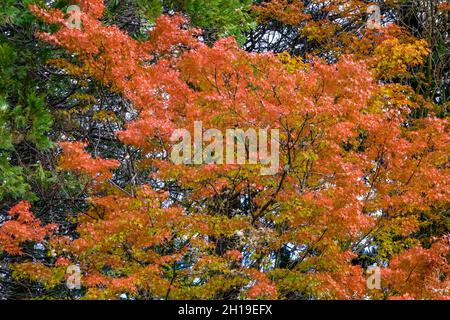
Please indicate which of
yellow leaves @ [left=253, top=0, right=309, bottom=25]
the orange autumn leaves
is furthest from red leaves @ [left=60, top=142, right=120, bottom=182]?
yellow leaves @ [left=253, top=0, right=309, bottom=25]

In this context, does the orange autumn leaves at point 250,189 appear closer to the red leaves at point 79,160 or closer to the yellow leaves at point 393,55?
the red leaves at point 79,160

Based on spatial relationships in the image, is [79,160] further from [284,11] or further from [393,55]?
[284,11]

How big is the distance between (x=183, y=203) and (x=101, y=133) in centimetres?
321

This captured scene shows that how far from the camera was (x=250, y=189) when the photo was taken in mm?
8664

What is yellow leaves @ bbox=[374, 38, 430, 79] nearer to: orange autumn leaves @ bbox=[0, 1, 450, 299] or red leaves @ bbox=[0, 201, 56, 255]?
orange autumn leaves @ bbox=[0, 1, 450, 299]

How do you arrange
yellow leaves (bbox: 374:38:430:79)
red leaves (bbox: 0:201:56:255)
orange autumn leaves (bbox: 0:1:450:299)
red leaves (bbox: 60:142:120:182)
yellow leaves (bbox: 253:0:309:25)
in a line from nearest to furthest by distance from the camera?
1. orange autumn leaves (bbox: 0:1:450:299)
2. red leaves (bbox: 0:201:56:255)
3. red leaves (bbox: 60:142:120:182)
4. yellow leaves (bbox: 374:38:430:79)
5. yellow leaves (bbox: 253:0:309:25)

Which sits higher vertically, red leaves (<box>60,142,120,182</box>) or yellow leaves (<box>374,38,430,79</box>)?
yellow leaves (<box>374,38,430,79</box>)

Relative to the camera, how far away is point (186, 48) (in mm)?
11289

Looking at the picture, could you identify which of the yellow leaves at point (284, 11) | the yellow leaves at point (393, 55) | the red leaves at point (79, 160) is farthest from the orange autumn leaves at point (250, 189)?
the yellow leaves at point (284, 11)

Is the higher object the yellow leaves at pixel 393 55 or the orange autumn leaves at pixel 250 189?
the yellow leaves at pixel 393 55

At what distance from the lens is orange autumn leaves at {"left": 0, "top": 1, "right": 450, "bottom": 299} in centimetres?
768

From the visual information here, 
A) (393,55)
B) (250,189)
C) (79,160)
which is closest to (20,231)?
(79,160)

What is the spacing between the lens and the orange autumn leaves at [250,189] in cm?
768

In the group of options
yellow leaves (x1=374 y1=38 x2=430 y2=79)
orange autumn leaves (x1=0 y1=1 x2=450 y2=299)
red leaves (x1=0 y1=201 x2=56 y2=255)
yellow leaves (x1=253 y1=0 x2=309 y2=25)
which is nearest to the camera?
orange autumn leaves (x1=0 y1=1 x2=450 y2=299)
